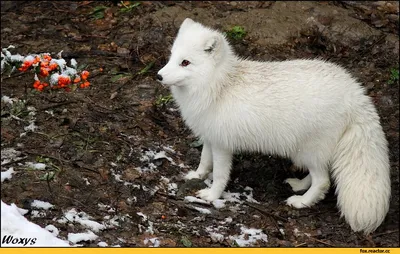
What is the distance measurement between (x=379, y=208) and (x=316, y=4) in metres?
3.94

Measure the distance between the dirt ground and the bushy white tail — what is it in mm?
209

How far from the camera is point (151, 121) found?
7.13 metres

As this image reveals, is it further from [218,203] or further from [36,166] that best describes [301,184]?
[36,166]

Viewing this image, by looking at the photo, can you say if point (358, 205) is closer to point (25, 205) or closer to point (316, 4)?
point (25, 205)

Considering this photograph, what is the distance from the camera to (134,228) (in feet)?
18.0

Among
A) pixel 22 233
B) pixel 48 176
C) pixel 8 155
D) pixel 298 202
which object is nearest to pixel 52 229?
pixel 22 233

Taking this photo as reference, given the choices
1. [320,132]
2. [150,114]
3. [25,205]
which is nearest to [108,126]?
[150,114]

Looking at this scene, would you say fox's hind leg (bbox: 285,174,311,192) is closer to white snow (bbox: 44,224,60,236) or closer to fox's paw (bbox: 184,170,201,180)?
fox's paw (bbox: 184,170,201,180)

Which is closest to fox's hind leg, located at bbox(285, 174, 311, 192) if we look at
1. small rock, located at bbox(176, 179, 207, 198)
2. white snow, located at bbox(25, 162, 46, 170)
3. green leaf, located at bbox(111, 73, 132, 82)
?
small rock, located at bbox(176, 179, 207, 198)

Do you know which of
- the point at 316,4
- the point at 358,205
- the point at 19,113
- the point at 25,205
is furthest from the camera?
the point at 316,4

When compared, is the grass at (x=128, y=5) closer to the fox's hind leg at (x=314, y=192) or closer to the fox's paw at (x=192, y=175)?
the fox's paw at (x=192, y=175)

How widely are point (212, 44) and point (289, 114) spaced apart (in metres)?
0.98

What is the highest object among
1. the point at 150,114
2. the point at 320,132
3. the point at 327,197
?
the point at 320,132

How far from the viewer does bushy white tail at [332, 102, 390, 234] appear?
19.4 ft
